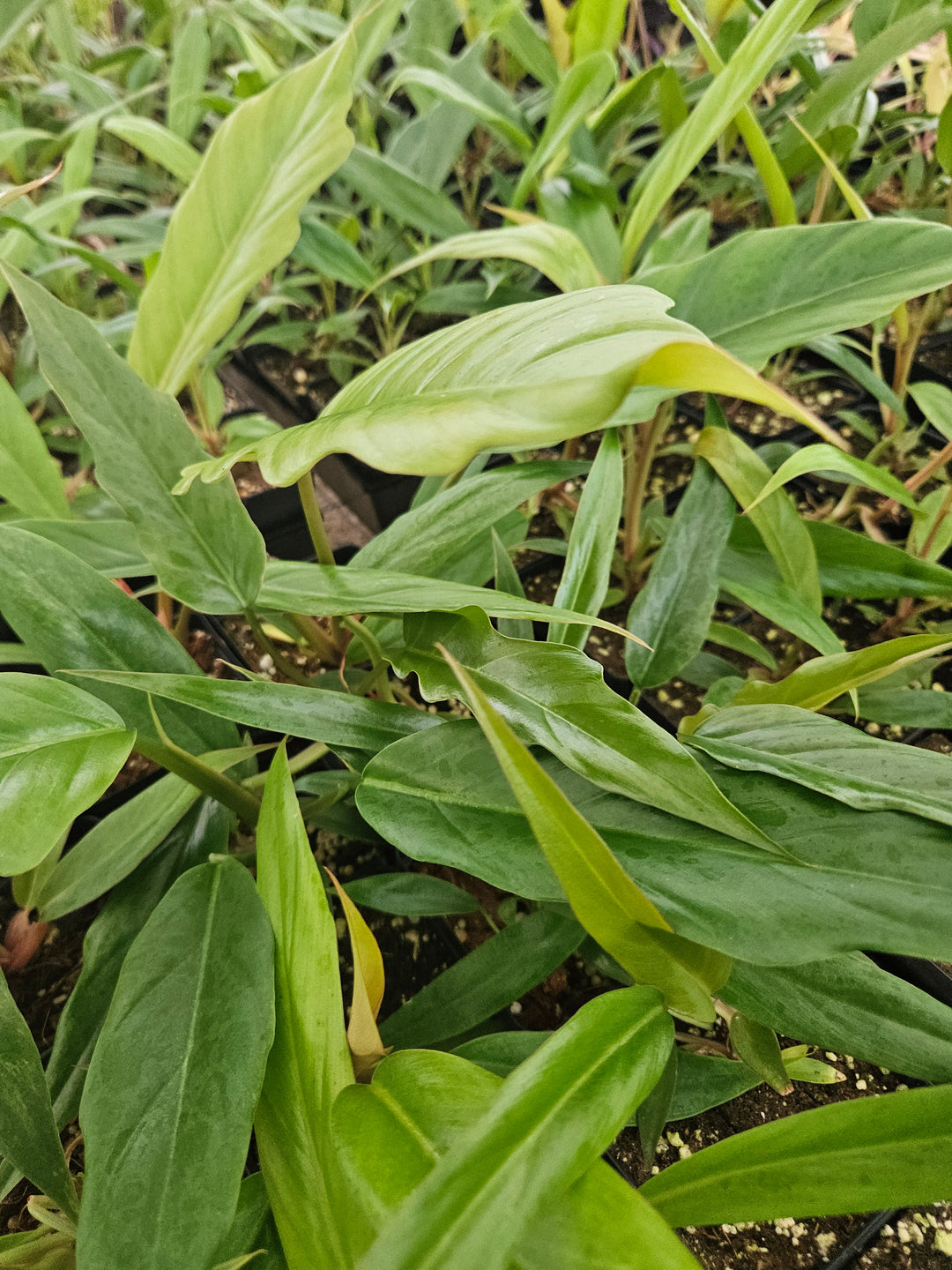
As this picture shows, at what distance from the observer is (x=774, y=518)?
1.82 feet

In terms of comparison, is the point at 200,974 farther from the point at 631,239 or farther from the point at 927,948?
the point at 631,239

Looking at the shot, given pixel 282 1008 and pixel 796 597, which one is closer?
pixel 282 1008

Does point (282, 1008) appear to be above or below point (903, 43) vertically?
below

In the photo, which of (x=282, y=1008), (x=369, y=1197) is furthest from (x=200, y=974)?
(x=369, y=1197)

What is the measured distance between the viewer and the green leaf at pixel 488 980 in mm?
426

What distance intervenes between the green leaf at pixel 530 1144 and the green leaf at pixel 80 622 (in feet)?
0.98

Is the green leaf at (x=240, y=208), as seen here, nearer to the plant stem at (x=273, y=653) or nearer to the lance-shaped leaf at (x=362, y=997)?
the plant stem at (x=273, y=653)

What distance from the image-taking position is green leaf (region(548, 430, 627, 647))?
47 centimetres

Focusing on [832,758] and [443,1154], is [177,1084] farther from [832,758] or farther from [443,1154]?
[832,758]

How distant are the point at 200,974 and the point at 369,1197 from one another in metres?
0.15

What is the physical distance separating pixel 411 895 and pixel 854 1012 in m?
0.26

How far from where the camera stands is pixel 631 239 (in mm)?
670

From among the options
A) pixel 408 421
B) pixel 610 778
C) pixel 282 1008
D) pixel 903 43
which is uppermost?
pixel 903 43

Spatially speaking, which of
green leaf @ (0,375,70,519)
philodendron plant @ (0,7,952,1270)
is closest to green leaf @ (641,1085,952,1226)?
philodendron plant @ (0,7,952,1270)
